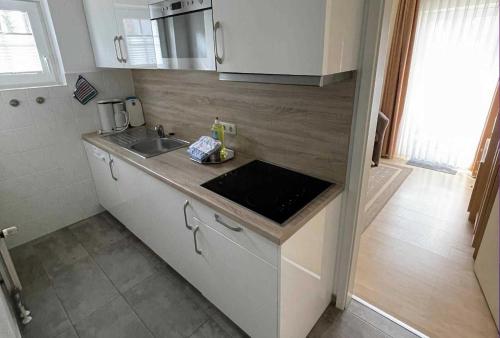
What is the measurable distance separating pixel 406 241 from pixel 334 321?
1.08 meters

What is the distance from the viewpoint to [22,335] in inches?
62.2

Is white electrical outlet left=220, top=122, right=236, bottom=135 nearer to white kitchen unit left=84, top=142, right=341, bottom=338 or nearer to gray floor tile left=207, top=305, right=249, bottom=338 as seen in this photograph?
white kitchen unit left=84, top=142, right=341, bottom=338

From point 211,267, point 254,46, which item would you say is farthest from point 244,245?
point 254,46

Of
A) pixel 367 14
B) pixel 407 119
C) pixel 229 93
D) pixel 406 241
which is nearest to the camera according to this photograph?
pixel 367 14

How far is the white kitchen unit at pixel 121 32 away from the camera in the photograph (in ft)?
5.55

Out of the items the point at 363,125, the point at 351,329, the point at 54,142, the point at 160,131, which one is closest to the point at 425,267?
the point at 351,329

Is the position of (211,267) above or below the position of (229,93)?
below

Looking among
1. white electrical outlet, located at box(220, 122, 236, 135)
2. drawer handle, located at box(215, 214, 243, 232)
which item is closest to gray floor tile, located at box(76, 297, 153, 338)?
drawer handle, located at box(215, 214, 243, 232)

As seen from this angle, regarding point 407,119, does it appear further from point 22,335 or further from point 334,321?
point 22,335

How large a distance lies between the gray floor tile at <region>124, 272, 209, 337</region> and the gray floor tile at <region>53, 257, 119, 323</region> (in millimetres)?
171

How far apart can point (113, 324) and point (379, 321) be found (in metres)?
1.55

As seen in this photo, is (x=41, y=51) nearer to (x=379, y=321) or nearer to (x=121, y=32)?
(x=121, y=32)

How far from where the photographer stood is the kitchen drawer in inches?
43.6

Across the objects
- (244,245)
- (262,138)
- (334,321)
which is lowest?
(334,321)
